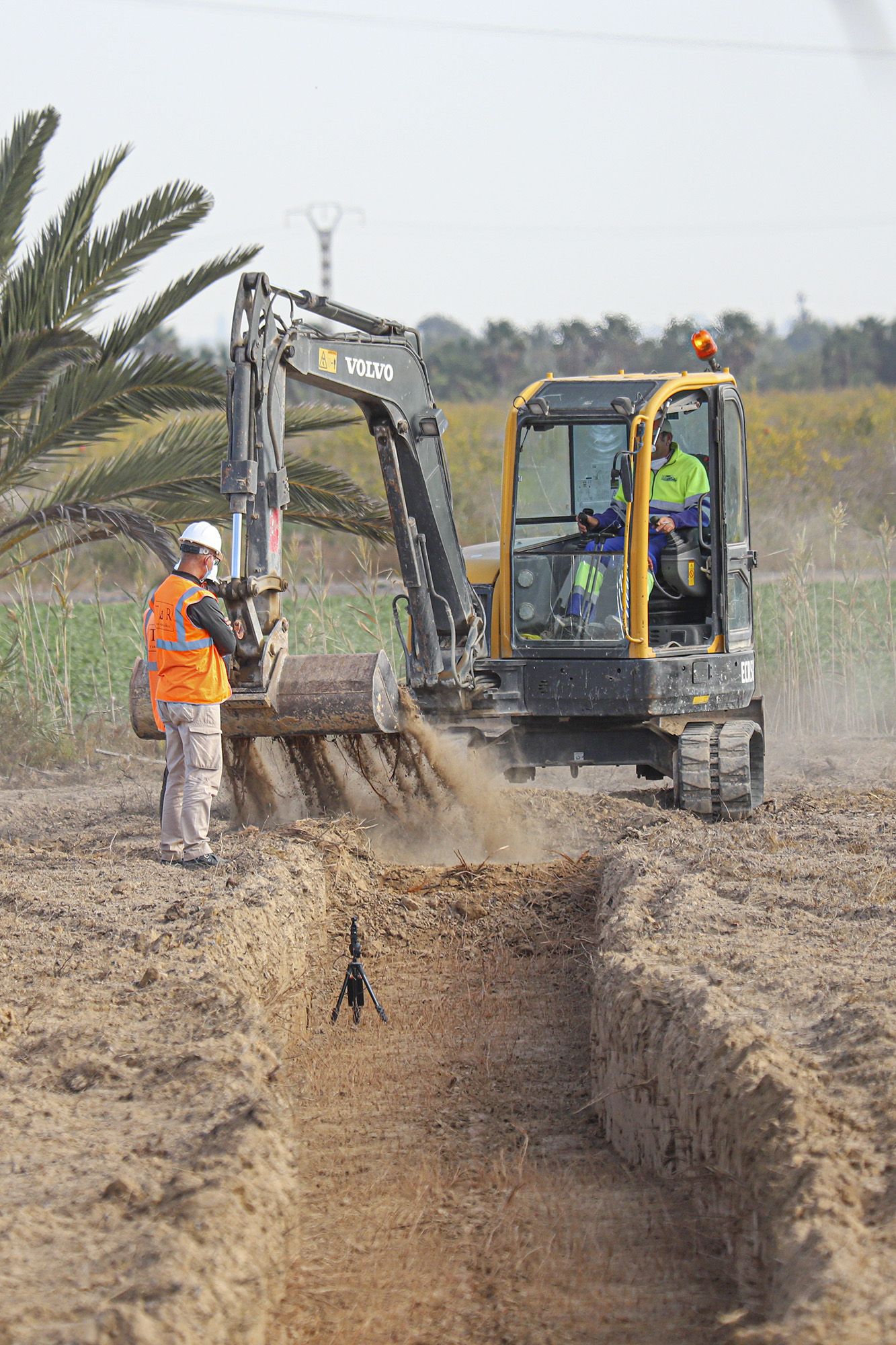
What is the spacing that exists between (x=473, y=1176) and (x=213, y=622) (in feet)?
12.4

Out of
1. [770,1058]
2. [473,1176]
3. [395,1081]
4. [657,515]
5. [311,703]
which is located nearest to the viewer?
[770,1058]

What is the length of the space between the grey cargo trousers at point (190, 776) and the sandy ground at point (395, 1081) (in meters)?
0.26

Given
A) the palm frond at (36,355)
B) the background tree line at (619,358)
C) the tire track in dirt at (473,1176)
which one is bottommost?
the tire track in dirt at (473,1176)

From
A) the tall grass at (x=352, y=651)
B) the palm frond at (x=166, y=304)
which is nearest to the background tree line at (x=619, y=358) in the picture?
the tall grass at (x=352, y=651)

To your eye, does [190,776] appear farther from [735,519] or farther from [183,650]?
[735,519]

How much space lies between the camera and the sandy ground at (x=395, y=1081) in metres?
3.87

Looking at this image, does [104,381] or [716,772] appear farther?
[104,381]

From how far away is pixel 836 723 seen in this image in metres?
15.2

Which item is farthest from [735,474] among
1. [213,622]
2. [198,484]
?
[198,484]

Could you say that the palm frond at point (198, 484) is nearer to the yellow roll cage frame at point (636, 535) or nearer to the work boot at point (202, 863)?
the yellow roll cage frame at point (636, 535)

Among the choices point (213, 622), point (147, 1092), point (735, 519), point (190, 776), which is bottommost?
point (147, 1092)

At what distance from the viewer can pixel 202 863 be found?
323 inches

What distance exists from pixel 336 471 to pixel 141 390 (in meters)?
1.71

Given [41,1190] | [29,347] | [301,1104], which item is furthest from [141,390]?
[41,1190]
